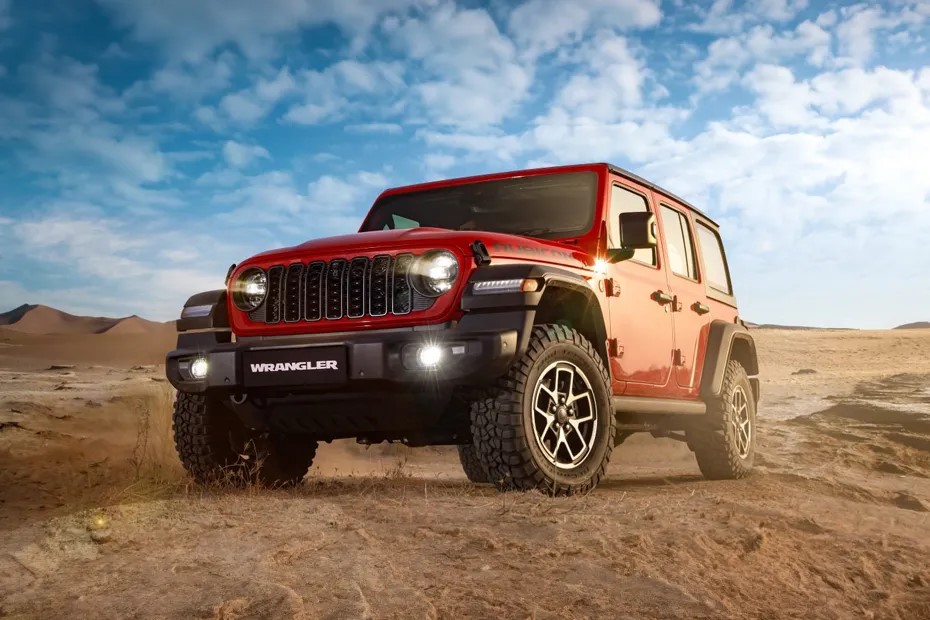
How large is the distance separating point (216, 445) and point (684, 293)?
12.1ft

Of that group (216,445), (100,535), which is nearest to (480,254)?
(216,445)

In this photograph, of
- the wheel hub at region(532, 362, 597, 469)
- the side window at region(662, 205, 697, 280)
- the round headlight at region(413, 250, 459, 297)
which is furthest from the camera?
the side window at region(662, 205, 697, 280)

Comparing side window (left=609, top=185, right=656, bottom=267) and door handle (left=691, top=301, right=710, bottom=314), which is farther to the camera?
door handle (left=691, top=301, right=710, bottom=314)

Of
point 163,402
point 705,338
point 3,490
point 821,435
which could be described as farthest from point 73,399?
point 821,435

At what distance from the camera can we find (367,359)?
4680mm

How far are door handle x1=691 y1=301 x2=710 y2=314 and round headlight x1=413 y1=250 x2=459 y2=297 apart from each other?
9.99 ft

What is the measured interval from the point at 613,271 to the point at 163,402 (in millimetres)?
5816

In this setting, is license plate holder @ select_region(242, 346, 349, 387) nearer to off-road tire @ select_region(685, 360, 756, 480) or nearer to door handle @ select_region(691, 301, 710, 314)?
door handle @ select_region(691, 301, 710, 314)

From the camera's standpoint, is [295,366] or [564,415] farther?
[564,415]

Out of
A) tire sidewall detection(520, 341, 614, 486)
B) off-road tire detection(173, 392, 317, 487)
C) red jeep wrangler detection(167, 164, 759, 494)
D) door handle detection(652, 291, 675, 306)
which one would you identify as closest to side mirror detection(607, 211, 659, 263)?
red jeep wrangler detection(167, 164, 759, 494)

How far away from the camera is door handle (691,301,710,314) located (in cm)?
727

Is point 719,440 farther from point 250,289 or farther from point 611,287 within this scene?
point 250,289

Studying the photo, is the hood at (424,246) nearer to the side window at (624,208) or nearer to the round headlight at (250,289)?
the round headlight at (250,289)

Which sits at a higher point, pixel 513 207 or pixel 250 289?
pixel 513 207
